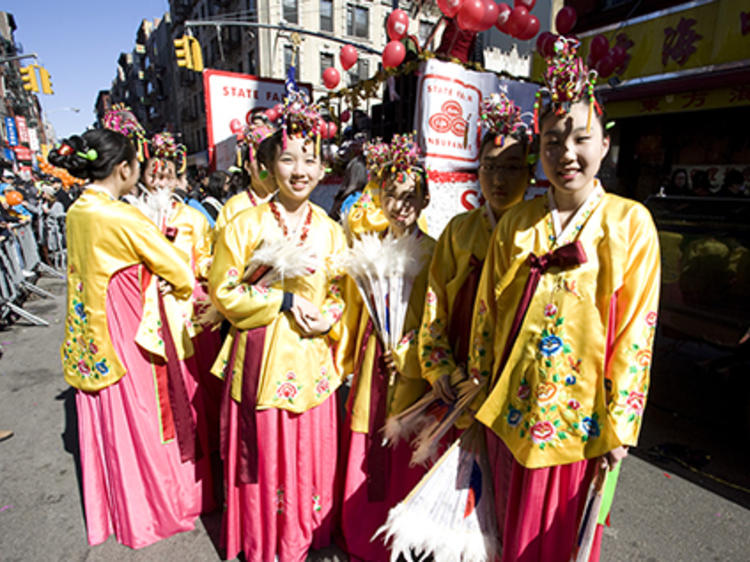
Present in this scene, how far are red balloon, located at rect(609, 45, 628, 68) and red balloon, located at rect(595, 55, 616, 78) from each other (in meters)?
0.06

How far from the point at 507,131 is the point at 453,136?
280cm

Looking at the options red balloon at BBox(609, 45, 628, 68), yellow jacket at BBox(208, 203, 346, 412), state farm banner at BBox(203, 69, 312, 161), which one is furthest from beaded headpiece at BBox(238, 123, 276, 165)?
red balloon at BBox(609, 45, 628, 68)

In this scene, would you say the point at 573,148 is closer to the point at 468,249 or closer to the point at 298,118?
the point at 468,249

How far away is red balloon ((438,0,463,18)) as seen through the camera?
4.66 metres

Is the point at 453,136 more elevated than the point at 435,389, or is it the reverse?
the point at 453,136

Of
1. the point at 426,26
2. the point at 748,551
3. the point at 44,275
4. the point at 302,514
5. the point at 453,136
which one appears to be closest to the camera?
the point at 302,514

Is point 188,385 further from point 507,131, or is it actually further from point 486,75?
point 486,75

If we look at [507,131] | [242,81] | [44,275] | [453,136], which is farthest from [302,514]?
[44,275]

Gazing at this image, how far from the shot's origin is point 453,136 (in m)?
4.37

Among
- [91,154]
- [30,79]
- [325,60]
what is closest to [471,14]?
[91,154]

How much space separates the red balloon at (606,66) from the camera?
6.76m

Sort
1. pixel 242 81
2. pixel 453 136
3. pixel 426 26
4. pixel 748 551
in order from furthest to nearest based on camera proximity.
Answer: pixel 426 26 < pixel 242 81 < pixel 453 136 < pixel 748 551

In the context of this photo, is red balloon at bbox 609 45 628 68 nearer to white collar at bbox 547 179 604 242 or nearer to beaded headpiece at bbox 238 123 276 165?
beaded headpiece at bbox 238 123 276 165

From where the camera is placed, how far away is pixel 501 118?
169cm
